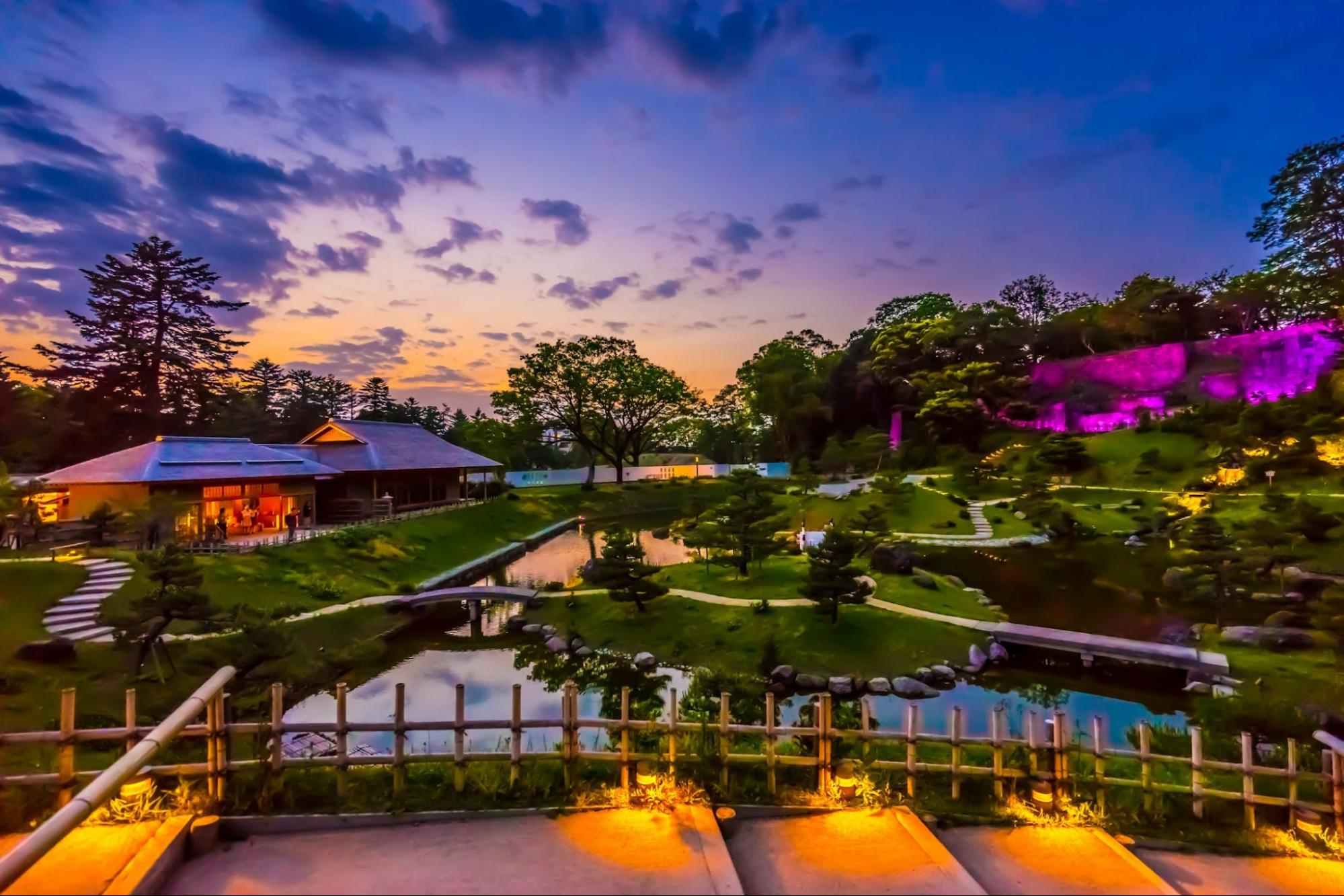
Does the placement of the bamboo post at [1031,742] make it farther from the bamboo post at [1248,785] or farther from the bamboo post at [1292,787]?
the bamboo post at [1292,787]

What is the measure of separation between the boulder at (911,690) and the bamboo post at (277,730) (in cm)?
982

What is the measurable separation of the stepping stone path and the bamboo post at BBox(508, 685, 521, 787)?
12.2 meters

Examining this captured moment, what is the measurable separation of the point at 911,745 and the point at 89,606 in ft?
55.5

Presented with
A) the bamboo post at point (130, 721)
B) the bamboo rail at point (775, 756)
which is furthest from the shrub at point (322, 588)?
the bamboo post at point (130, 721)

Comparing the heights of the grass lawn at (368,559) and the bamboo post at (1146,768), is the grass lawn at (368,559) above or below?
below

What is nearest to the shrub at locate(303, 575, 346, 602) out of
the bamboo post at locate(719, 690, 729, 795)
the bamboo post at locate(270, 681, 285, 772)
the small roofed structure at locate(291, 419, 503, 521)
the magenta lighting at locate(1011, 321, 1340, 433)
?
the small roofed structure at locate(291, 419, 503, 521)

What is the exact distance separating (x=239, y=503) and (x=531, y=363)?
66.2 feet

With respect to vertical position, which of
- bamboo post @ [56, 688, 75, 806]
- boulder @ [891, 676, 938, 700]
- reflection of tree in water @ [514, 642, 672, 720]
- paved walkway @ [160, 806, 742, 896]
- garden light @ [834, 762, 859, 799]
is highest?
bamboo post @ [56, 688, 75, 806]

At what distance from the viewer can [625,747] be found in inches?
190

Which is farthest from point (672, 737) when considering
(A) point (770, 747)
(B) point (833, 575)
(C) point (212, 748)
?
(B) point (833, 575)

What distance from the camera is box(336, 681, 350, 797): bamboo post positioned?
184 inches

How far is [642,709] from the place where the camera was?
10.4m

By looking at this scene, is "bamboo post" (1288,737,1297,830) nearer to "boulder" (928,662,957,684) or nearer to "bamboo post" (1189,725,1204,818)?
"bamboo post" (1189,725,1204,818)

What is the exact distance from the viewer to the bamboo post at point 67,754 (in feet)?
13.3
